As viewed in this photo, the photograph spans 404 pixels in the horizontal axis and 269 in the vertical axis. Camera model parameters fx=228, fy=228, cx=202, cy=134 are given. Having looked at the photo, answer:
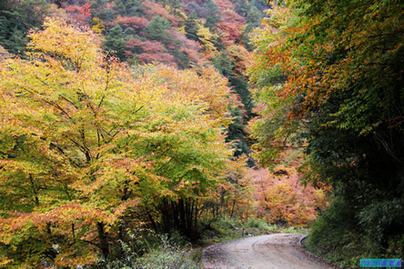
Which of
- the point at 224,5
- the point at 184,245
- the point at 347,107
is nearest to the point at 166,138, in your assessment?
the point at 347,107

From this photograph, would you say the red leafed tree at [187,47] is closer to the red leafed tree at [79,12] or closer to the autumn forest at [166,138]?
the red leafed tree at [79,12]

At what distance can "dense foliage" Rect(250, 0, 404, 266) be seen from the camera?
4379 millimetres

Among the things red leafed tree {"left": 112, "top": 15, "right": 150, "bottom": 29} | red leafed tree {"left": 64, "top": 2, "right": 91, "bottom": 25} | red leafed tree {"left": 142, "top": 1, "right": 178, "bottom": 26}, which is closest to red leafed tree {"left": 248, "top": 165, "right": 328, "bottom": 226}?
red leafed tree {"left": 112, "top": 15, "right": 150, "bottom": 29}

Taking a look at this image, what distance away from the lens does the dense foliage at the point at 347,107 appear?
4.38 metres

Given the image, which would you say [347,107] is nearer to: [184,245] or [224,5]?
[184,245]

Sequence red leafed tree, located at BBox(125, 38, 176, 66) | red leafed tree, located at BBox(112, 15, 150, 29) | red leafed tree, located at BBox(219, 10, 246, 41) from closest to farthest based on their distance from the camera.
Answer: red leafed tree, located at BBox(125, 38, 176, 66), red leafed tree, located at BBox(112, 15, 150, 29), red leafed tree, located at BBox(219, 10, 246, 41)

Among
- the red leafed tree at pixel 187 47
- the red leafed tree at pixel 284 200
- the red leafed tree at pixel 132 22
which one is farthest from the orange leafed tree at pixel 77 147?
the red leafed tree at pixel 132 22

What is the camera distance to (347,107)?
5.52 meters

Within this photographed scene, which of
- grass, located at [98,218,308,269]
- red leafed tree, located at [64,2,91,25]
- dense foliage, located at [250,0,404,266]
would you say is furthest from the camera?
red leafed tree, located at [64,2,91,25]

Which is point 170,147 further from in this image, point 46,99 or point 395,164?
point 395,164

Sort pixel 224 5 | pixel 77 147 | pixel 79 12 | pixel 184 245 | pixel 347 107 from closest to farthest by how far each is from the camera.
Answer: pixel 347 107
pixel 77 147
pixel 184 245
pixel 79 12
pixel 224 5

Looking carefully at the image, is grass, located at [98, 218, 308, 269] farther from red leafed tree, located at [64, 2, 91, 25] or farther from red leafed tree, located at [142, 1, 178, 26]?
red leafed tree, located at [142, 1, 178, 26]

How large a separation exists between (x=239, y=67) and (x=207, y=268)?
107 ft

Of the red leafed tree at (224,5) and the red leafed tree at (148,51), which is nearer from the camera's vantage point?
the red leafed tree at (148,51)
